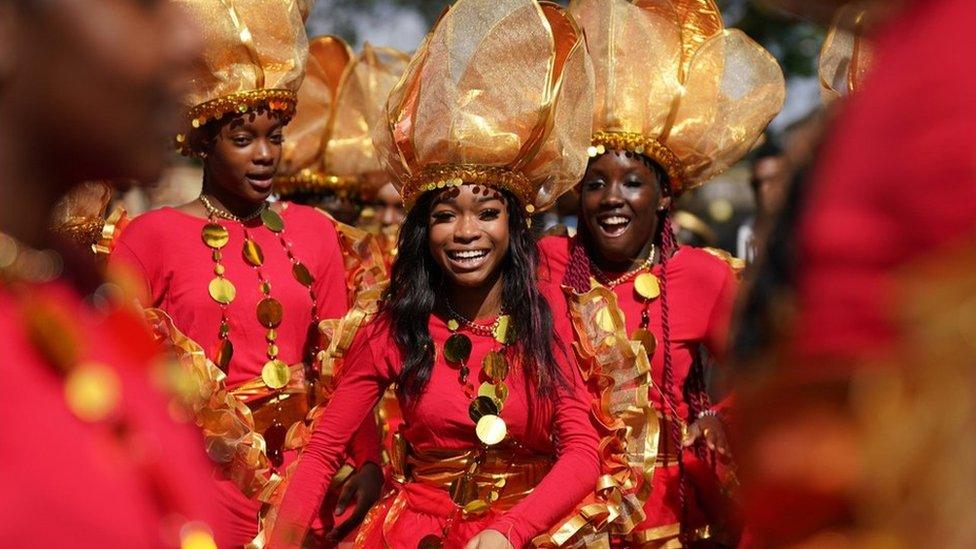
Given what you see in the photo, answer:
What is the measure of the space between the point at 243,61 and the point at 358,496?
1.67 m

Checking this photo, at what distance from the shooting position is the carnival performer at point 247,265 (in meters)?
5.49

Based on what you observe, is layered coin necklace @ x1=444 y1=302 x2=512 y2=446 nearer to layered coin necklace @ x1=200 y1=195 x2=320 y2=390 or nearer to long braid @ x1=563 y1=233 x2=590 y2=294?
long braid @ x1=563 y1=233 x2=590 y2=294

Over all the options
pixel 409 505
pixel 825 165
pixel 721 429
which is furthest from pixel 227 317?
pixel 825 165

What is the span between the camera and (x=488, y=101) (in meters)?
5.07

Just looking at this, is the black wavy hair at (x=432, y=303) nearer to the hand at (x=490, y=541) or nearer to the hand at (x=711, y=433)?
the hand at (x=490, y=541)

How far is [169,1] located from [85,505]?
2.08 ft

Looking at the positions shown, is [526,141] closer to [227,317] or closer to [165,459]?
[227,317]

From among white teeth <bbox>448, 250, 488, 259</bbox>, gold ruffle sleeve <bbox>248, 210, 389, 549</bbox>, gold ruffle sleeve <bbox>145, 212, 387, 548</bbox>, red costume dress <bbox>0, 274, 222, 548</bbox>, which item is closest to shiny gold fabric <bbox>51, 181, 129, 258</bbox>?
gold ruffle sleeve <bbox>145, 212, 387, 548</bbox>

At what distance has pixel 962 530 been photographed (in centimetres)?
160

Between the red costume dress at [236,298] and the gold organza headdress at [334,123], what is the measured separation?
2.03 meters

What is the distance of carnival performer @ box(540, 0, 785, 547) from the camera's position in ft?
17.9

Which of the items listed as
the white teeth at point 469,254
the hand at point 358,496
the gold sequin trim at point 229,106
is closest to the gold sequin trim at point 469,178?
the white teeth at point 469,254

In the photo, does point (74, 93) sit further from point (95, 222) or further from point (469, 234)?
point (95, 222)

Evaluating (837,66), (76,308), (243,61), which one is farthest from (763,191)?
(76,308)
